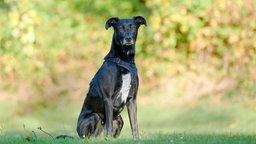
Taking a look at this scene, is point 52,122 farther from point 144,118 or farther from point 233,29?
point 233,29

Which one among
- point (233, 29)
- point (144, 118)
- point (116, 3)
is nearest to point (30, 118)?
point (144, 118)

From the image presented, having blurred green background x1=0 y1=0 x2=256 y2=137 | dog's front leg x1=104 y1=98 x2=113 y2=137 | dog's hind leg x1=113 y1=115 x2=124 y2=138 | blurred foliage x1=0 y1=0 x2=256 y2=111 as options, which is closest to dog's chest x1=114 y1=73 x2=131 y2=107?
dog's front leg x1=104 y1=98 x2=113 y2=137

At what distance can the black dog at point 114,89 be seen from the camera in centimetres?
783

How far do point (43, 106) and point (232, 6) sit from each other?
4.29 m

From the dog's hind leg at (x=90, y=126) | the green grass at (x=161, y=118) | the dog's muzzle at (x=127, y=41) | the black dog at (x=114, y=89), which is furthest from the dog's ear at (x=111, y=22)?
the green grass at (x=161, y=118)

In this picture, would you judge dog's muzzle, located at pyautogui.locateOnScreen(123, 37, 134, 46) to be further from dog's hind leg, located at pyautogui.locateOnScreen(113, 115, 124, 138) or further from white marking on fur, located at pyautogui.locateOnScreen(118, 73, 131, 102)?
dog's hind leg, located at pyautogui.locateOnScreen(113, 115, 124, 138)

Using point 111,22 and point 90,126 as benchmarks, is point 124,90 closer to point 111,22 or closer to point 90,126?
point 90,126

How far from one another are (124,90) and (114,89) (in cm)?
13

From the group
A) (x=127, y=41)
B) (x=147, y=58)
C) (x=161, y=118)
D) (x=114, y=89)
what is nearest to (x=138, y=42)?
(x=147, y=58)

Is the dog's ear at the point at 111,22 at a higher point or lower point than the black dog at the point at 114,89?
higher

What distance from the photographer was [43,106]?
14312mm

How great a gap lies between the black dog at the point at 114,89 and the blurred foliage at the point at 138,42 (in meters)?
5.82

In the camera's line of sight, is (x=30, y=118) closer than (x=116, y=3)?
Yes

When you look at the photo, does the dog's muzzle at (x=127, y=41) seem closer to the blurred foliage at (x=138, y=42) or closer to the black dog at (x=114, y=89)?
the black dog at (x=114, y=89)
